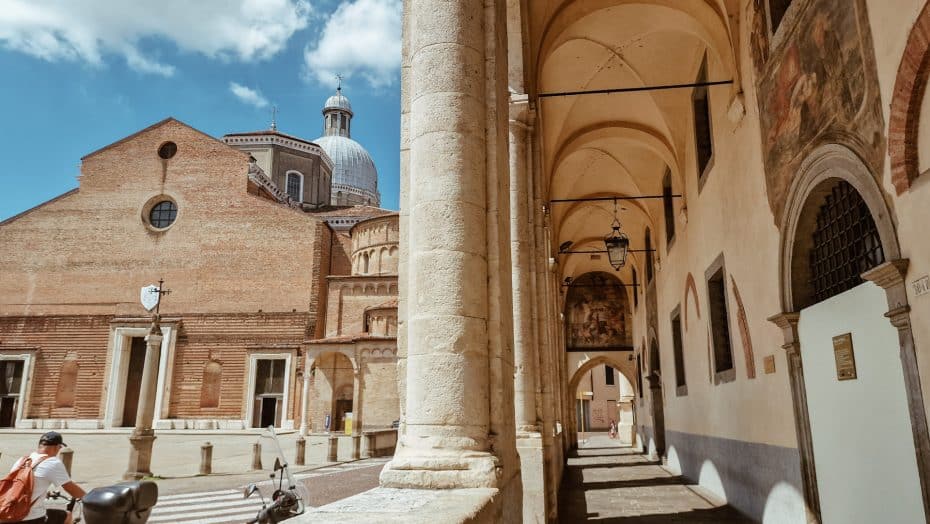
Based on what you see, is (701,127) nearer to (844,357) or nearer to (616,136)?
(616,136)

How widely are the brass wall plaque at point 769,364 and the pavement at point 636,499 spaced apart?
7.06ft

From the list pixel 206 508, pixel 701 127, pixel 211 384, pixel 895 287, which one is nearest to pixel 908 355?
pixel 895 287

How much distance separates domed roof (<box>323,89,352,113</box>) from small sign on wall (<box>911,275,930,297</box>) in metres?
57.6

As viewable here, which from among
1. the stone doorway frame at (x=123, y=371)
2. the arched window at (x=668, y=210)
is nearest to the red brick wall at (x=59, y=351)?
the stone doorway frame at (x=123, y=371)

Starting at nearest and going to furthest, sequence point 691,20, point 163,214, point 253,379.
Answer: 1. point 691,20
2. point 253,379
3. point 163,214

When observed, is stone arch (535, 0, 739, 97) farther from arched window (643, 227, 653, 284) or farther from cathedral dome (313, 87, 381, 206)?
cathedral dome (313, 87, 381, 206)

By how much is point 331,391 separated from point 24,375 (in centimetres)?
1566

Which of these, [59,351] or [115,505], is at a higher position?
[59,351]

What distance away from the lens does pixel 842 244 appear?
560 cm

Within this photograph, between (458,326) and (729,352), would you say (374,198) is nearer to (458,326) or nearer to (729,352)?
(729,352)

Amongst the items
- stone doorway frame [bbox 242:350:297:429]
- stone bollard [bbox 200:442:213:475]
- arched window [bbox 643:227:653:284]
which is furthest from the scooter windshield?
stone doorway frame [bbox 242:350:297:429]

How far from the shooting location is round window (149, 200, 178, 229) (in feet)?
113

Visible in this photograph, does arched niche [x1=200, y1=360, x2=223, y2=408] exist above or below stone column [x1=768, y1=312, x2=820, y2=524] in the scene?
above

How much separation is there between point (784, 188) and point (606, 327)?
57.8 feet
